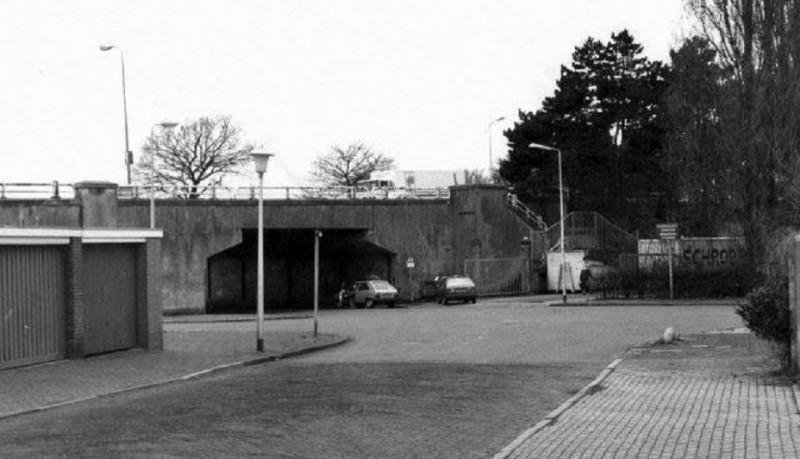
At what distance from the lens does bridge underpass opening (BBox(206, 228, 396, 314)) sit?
60688mm

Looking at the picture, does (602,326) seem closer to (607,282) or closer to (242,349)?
(242,349)

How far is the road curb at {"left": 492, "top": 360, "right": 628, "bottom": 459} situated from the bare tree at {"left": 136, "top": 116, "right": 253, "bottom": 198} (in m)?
61.9

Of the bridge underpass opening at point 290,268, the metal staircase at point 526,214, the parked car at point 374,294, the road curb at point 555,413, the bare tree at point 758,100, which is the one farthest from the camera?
the metal staircase at point 526,214

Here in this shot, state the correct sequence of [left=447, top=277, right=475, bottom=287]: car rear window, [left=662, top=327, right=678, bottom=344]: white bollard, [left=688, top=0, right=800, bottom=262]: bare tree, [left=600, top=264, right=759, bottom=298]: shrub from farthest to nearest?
[left=447, top=277, right=475, bottom=287]: car rear window
[left=600, top=264, right=759, bottom=298]: shrub
[left=688, top=0, right=800, bottom=262]: bare tree
[left=662, top=327, right=678, bottom=344]: white bollard

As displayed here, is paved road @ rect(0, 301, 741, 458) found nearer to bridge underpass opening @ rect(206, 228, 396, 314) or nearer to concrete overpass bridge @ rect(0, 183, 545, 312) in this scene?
concrete overpass bridge @ rect(0, 183, 545, 312)

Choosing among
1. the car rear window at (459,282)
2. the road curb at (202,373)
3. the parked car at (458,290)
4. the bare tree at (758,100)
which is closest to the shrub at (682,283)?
the bare tree at (758,100)

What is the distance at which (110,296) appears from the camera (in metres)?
23.2

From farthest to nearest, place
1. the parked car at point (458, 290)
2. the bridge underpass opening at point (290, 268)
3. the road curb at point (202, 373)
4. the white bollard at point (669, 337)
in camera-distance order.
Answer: the bridge underpass opening at point (290, 268)
the parked car at point (458, 290)
the white bollard at point (669, 337)
the road curb at point (202, 373)

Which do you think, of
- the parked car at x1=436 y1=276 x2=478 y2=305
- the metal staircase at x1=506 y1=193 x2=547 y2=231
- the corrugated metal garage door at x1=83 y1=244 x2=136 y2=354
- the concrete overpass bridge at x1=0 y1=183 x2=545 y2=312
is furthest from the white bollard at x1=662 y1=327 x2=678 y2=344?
the metal staircase at x1=506 y1=193 x2=547 y2=231

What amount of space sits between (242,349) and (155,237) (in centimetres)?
347

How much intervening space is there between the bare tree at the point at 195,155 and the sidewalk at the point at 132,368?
165ft

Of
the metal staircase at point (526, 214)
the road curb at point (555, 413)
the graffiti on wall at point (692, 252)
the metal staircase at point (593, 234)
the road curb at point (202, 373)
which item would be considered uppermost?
the metal staircase at point (526, 214)

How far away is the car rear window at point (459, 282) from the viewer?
54.2 metres

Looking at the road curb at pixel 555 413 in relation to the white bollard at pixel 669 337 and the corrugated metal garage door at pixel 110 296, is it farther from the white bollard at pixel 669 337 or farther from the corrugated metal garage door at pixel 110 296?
the corrugated metal garage door at pixel 110 296
